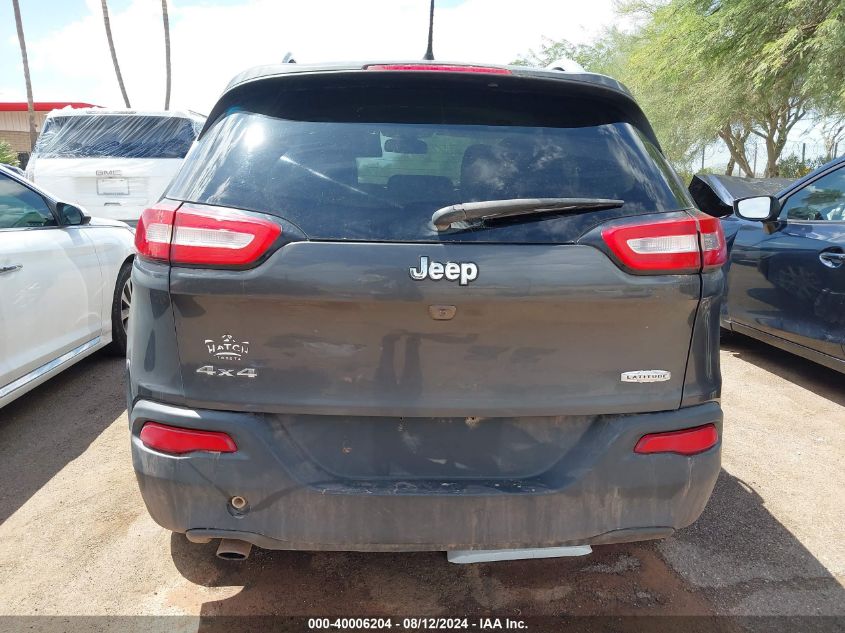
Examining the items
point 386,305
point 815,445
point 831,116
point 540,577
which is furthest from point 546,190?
point 831,116

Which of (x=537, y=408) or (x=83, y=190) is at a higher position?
(x=537, y=408)

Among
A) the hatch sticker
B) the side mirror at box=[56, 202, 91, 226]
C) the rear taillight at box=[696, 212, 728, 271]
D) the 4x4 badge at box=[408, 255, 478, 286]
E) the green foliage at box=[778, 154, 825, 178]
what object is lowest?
the green foliage at box=[778, 154, 825, 178]

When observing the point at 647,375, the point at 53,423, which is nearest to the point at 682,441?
the point at 647,375

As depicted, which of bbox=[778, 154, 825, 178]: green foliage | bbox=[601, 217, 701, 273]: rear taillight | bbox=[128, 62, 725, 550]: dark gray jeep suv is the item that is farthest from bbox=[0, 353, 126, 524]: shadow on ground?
bbox=[778, 154, 825, 178]: green foliage

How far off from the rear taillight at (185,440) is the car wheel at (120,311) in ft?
11.0

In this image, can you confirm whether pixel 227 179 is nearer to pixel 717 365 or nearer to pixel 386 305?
pixel 386 305

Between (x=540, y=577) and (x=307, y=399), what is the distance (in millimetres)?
1306

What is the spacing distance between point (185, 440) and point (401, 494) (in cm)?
66

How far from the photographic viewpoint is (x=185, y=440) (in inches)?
74.6

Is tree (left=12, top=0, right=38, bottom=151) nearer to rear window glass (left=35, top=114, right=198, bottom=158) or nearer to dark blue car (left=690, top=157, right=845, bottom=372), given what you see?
rear window glass (left=35, top=114, right=198, bottom=158)

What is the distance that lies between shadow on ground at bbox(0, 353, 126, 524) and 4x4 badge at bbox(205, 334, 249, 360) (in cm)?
187

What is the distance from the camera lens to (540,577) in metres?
2.52

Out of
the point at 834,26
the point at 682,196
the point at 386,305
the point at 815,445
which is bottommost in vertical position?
the point at 815,445

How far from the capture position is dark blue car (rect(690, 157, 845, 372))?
4176 millimetres
